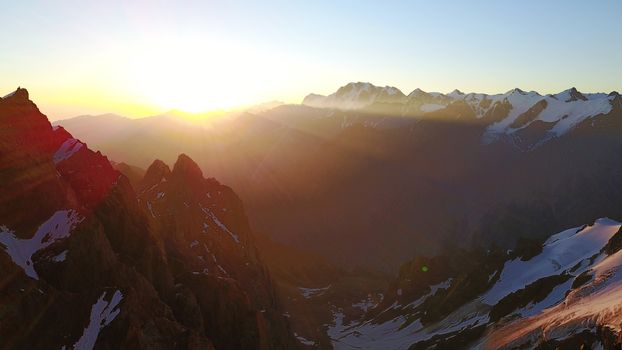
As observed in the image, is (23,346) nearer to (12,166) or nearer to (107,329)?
(107,329)

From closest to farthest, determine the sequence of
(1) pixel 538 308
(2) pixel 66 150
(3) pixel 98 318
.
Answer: (3) pixel 98 318, (2) pixel 66 150, (1) pixel 538 308

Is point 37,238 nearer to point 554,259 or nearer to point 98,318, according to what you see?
point 98,318

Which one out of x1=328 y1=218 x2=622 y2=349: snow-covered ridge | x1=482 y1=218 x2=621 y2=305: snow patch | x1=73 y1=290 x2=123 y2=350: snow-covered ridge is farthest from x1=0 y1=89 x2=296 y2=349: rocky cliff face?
x1=482 y1=218 x2=621 y2=305: snow patch

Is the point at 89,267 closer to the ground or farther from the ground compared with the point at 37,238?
closer to the ground

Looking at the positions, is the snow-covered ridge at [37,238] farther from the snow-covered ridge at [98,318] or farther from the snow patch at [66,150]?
the snow patch at [66,150]

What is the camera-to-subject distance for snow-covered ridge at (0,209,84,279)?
8494 cm

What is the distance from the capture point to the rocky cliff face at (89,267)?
253 feet

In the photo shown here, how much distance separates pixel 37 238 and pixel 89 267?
9.67 m

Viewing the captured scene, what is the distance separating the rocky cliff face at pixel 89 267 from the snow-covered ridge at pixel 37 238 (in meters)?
0.15

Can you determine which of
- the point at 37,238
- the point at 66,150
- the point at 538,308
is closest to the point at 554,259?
the point at 538,308

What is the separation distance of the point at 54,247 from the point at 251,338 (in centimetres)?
3469

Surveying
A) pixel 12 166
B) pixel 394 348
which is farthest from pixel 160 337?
pixel 394 348

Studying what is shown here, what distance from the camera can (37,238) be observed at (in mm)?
90312

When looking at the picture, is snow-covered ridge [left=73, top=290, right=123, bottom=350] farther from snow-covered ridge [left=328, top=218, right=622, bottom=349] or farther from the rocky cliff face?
snow-covered ridge [left=328, top=218, right=622, bottom=349]
